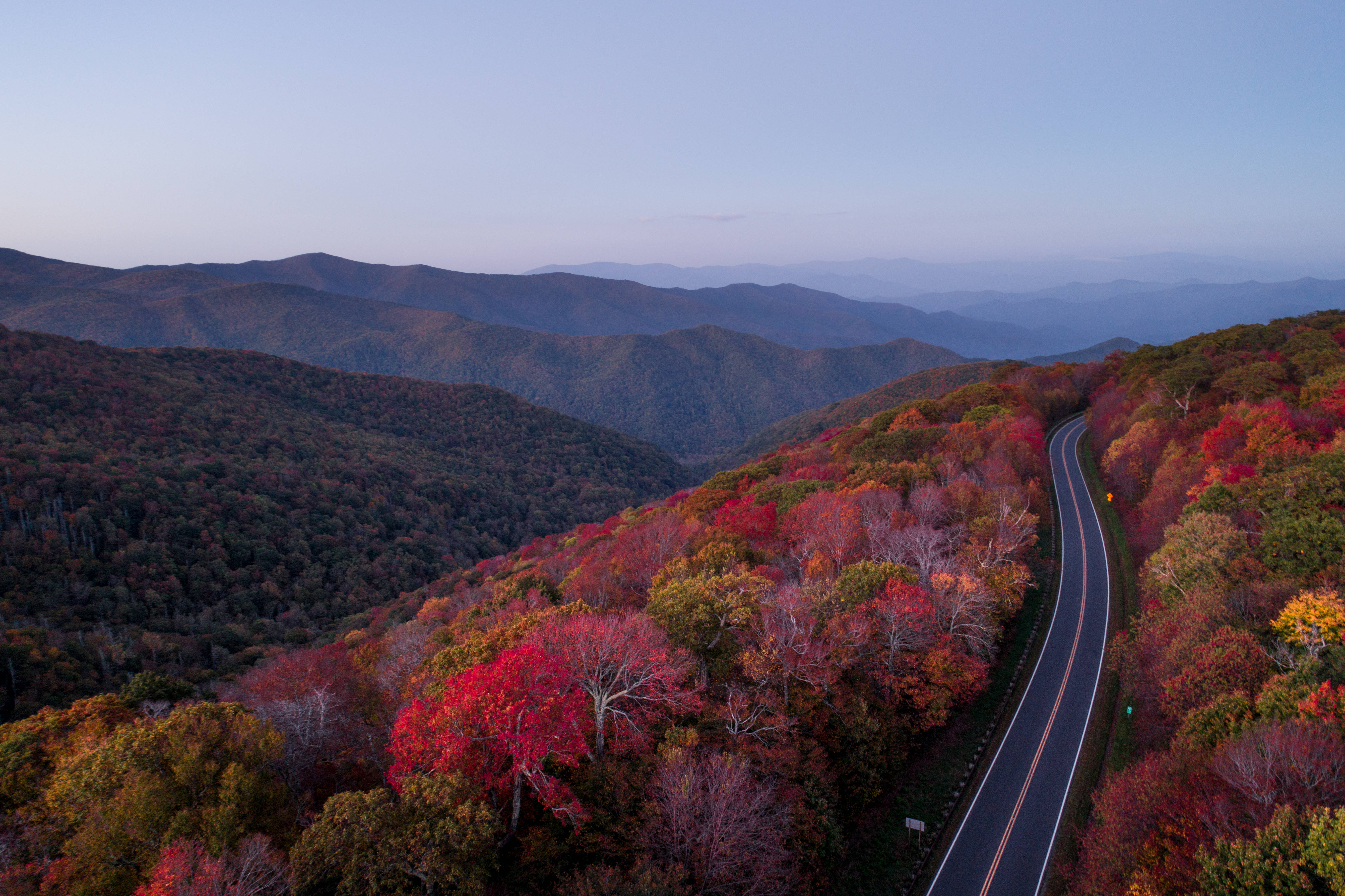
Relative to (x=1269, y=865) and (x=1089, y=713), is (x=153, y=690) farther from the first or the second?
(x=1089, y=713)

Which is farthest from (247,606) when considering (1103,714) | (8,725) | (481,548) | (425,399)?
(425,399)

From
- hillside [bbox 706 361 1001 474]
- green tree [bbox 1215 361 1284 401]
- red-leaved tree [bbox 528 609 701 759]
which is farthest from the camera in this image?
hillside [bbox 706 361 1001 474]

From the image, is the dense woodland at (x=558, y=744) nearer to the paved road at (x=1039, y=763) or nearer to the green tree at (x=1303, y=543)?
the paved road at (x=1039, y=763)

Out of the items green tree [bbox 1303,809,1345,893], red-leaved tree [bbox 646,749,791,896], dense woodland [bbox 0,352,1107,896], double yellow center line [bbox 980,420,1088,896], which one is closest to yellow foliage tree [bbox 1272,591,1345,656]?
green tree [bbox 1303,809,1345,893]

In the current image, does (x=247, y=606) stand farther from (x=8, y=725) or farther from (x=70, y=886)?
(x=70, y=886)

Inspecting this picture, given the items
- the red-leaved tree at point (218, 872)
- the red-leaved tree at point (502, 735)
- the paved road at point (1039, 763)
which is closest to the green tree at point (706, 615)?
the red-leaved tree at point (502, 735)

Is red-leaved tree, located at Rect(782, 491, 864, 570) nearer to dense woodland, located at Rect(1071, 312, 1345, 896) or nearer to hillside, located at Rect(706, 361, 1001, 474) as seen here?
dense woodland, located at Rect(1071, 312, 1345, 896)
